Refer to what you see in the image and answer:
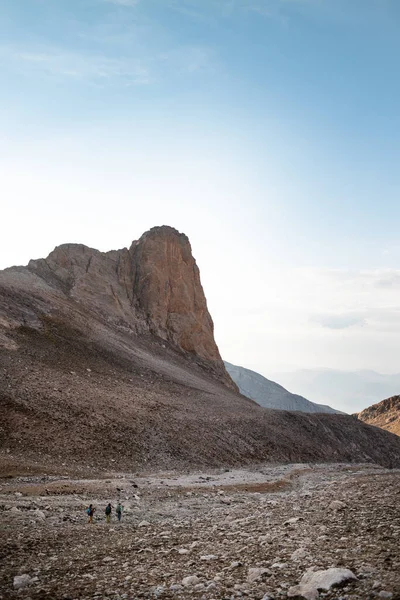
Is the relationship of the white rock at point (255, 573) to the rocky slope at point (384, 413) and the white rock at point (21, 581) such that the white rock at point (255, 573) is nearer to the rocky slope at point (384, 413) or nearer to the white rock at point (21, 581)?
the white rock at point (21, 581)

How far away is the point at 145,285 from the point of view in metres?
87.5

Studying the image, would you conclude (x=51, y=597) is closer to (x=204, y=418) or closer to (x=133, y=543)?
(x=133, y=543)

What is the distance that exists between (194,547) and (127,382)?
3849 cm

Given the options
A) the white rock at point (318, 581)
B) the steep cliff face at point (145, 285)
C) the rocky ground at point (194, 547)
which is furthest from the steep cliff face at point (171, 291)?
the white rock at point (318, 581)

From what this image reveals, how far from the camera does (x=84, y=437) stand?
112 feet

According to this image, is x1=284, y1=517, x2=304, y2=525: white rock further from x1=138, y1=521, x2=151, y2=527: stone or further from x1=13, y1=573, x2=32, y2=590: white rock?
x1=13, y1=573, x2=32, y2=590: white rock

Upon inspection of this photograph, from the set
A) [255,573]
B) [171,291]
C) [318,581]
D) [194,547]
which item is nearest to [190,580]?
[255,573]

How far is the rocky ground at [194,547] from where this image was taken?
7.92 m

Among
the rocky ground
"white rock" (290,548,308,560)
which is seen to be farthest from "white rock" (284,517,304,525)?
"white rock" (290,548,308,560)

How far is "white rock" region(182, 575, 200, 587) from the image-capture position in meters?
8.20

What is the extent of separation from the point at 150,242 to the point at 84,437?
62.5 metres

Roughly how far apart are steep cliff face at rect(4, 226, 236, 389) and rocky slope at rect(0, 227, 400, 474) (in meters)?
0.26

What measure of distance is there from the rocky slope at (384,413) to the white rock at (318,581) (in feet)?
390

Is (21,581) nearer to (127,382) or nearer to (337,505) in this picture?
(337,505)
